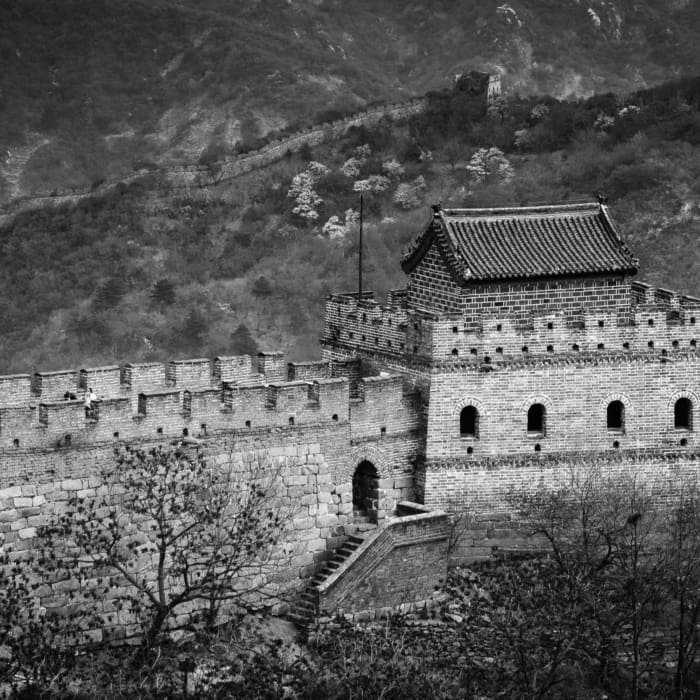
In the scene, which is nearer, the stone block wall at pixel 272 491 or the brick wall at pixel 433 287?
the stone block wall at pixel 272 491

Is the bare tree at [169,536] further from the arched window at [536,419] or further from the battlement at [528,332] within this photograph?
the arched window at [536,419]

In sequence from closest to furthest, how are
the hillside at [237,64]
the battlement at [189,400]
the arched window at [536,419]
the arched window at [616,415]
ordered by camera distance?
the battlement at [189,400]
the arched window at [536,419]
the arched window at [616,415]
the hillside at [237,64]

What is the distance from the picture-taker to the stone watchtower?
52.4m

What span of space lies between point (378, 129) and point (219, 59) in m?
28.6

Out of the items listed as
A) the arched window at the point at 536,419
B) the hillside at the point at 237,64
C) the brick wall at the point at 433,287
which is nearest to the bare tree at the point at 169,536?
the brick wall at the point at 433,287

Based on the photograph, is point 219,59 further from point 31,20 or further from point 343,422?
point 343,422

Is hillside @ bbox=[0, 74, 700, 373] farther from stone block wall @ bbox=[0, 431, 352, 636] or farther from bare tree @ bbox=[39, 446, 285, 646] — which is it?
bare tree @ bbox=[39, 446, 285, 646]

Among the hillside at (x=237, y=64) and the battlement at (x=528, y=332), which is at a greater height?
the hillside at (x=237, y=64)

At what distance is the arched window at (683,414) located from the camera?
5397cm

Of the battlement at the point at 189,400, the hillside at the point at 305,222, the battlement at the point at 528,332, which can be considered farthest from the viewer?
the hillside at the point at 305,222

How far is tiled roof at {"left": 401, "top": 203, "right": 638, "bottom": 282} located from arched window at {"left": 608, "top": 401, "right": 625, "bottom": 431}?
3270 mm

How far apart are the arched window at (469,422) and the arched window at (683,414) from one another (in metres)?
5.11

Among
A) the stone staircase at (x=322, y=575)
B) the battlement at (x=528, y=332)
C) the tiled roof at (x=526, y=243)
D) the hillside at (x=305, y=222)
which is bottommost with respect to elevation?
the stone staircase at (x=322, y=575)

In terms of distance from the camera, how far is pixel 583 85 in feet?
473
